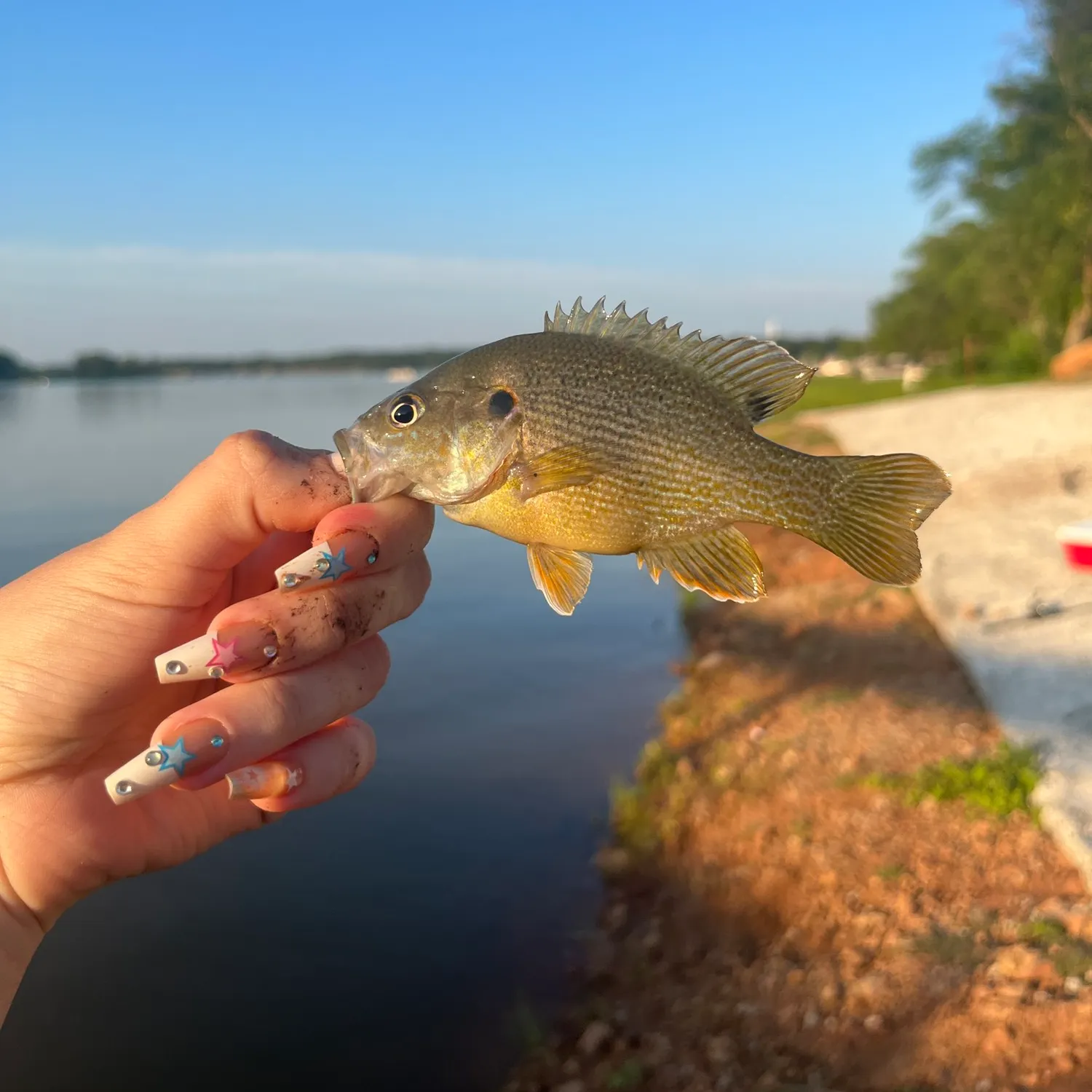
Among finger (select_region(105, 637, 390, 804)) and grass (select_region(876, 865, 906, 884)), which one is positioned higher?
finger (select_region(105, 637, 390, 804))

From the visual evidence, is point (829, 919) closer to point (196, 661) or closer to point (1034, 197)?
point (196, 661)

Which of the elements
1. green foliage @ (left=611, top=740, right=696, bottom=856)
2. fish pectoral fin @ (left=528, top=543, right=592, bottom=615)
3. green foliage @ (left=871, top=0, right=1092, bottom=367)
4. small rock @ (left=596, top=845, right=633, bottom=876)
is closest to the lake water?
small rock @ (left=596, top=845, right=633, bottom=876)

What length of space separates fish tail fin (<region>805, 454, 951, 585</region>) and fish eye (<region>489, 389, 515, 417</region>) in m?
0.73

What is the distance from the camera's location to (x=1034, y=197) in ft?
125

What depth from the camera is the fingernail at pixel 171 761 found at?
218cm

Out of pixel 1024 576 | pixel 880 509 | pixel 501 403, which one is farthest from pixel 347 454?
pixel 1024 576

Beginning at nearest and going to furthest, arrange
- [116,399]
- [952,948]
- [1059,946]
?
[1059,946], [952,948], [116,399]

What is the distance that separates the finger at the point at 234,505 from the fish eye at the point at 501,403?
72cm

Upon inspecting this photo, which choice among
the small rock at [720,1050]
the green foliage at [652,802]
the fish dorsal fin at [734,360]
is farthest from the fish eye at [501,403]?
the green foliage at [652,802]

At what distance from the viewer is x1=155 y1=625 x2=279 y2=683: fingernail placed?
225cm

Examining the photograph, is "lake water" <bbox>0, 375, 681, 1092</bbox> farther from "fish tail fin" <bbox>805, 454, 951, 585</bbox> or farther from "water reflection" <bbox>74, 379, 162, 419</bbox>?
"water reflection" <bbox>74, 379, 162, 419</bbox>

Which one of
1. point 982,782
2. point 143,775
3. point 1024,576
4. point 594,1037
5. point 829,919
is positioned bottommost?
point 594,1037

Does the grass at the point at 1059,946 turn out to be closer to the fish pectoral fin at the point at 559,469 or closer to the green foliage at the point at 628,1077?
the green foliage at the point at 628,1077

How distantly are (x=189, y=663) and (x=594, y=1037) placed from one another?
5.22 metres
